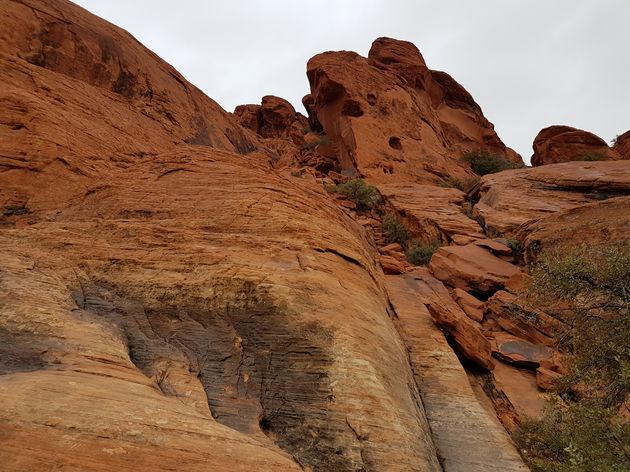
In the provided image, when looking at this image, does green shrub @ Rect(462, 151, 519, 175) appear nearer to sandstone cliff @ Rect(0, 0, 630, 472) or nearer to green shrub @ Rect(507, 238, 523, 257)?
sandstone cliff @ Rect(0, 0, 630, 472)

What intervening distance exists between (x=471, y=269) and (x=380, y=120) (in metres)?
20.4

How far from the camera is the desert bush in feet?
22.3

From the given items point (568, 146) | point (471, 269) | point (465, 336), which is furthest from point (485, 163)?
point (465, 336)

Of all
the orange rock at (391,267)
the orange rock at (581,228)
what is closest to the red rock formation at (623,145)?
the orange rock at (581,228)

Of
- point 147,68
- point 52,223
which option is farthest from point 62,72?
point 52,223

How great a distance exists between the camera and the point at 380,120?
33.6 metres

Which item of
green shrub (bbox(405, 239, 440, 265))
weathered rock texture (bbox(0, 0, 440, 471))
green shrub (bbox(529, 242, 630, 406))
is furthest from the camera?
green shrub (bbox(405, 239, 440, 265))

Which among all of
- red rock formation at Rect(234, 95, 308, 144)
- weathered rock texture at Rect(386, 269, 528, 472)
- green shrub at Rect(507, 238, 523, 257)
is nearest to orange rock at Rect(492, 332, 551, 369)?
weathered rock texture at Rect(386, 269, 528, 472)

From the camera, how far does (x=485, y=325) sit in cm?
1327

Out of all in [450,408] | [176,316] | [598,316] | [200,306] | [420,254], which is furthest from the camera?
[420,254]

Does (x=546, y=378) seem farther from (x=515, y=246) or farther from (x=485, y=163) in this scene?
(x=485, y=163)

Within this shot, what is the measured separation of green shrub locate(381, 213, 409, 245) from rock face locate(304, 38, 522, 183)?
7.41 m

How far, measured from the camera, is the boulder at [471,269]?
15.2 metres

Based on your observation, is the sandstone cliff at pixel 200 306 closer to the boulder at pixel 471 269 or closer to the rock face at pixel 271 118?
the boulder at pixel 471 269
